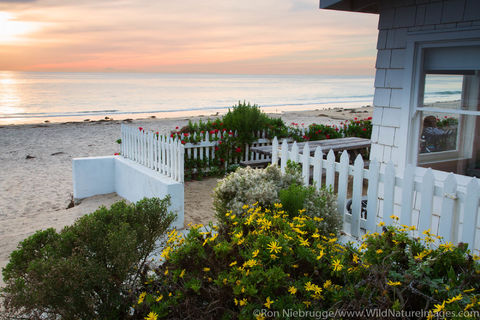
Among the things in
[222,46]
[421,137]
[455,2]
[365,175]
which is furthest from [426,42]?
[222,46]

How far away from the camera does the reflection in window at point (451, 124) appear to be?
15.8 feet

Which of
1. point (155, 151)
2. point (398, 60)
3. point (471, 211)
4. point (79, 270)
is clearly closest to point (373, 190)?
point (471, 211)

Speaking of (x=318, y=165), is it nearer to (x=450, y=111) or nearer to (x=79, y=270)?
(x=450, y=111)

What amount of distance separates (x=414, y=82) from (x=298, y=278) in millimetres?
3588

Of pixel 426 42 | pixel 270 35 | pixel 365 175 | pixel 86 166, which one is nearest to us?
pixel 365 175

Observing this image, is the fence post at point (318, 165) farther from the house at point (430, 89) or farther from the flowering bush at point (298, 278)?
the flowering bush at point (298, 278)

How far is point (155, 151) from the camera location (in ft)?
25.2

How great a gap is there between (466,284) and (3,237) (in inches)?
282

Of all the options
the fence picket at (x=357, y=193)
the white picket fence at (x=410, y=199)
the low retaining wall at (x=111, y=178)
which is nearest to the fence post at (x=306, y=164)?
the white picket fence at (x=410, y=199)

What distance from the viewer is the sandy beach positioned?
24.6ft

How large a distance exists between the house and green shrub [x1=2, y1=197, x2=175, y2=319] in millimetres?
3025

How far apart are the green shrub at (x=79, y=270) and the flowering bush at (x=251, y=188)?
5.36ft

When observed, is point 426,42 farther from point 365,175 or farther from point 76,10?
point 76,10

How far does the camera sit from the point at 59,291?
2568 mm
